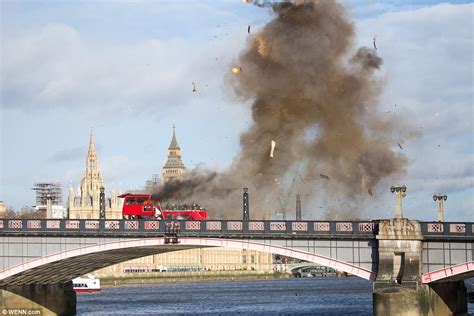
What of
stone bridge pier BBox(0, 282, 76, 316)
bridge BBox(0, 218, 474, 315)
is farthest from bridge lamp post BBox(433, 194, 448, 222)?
stone bridge pier BBox(0, 282, 76, 316)

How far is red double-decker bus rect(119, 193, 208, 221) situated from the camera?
355 feet

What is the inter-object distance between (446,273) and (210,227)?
63.2 feet

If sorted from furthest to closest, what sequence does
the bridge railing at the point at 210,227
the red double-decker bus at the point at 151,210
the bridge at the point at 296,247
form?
the red double-decker bus at the point at 151,210 → the bridge railing at the point at 210,227 → the bridge at the point at 296,247

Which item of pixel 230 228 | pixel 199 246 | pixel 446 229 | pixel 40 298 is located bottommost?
pixel 40 298

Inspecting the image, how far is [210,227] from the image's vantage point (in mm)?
95875

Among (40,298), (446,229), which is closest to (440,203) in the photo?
(446,229)

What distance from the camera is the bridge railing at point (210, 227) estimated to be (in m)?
92.9

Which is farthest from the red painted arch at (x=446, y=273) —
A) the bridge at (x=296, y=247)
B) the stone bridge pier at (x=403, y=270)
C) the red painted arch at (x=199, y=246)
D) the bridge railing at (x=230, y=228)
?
the red painted arch at (x=199, y=246)

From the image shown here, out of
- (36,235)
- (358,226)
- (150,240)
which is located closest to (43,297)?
(36,235)

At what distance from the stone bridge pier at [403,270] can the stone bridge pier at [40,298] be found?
32972mm

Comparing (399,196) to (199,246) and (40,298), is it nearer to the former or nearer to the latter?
(199,246)

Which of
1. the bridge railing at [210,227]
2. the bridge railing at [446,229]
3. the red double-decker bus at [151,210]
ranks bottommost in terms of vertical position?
the bridge railing at [446,229]

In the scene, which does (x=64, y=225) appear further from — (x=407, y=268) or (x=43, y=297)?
(x=407, y=268)

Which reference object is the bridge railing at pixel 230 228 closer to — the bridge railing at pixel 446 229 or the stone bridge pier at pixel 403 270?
the bridge railing at pixel 446 229
